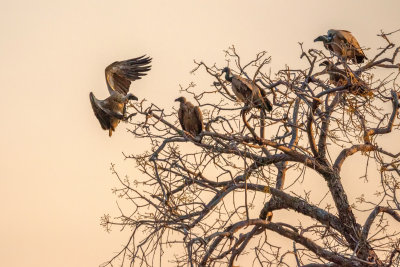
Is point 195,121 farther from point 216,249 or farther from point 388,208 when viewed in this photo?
point 388,208

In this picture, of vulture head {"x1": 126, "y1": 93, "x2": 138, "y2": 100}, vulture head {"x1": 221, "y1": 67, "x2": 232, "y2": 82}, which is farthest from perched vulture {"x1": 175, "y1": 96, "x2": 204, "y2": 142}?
vulture head {"x1": 126, "y1": 93, "x2": 138, "y2": 100}

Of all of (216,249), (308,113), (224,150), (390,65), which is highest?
(390,65)

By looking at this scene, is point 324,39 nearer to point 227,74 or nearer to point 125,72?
point 227,74

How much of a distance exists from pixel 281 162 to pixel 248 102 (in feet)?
6.12

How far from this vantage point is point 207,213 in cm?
1076

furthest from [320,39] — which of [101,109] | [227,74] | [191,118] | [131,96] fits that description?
[101,109]

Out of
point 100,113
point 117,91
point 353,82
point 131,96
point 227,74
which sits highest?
point 117,91

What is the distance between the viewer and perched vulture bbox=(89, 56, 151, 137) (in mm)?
12953

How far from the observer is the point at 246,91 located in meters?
11.1

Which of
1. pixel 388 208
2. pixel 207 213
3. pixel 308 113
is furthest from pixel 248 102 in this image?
pixel 388 208

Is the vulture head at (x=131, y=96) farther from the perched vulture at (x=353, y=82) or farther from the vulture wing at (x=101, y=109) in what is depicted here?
the perched vulture at (x=353, y=82)

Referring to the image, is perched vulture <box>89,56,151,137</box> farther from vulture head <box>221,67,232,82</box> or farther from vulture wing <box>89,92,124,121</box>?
vulture head <box>221,67,232,82</box>

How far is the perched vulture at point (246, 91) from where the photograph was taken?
10969mm

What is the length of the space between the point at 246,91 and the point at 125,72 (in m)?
4.01
